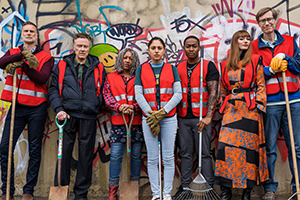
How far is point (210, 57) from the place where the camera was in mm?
5227

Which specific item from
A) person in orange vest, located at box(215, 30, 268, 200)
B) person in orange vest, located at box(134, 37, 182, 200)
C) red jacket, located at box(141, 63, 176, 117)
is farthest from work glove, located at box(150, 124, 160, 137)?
person in orange vest, located at box(215, 30, 268, 200)

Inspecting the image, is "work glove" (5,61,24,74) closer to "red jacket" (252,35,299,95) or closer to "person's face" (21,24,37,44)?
"person's face" (21,24,37,44)

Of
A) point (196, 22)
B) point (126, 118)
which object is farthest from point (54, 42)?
point (196, 22)

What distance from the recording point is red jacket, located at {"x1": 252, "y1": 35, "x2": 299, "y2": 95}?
14.5 feet

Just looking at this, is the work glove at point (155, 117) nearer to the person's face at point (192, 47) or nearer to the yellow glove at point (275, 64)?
the person's face at point (192, 47)

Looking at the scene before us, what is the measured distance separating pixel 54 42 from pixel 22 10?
0.82m

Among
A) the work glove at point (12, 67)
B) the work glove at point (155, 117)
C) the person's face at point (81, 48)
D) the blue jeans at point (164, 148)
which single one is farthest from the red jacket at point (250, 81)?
the work glove at point (12, 67)

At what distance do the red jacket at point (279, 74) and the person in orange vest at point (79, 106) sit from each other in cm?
265

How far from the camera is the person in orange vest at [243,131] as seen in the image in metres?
4.11

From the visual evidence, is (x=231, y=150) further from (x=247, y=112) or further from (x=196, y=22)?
(x=196, y=22)

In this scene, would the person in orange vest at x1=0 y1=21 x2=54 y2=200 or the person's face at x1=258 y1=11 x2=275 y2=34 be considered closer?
the person in orange vest at x1=0 y1=21 x2=54 y2=200

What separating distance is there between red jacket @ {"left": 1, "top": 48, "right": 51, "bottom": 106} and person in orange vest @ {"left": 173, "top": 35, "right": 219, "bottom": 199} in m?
2.24

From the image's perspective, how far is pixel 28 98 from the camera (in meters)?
4.55

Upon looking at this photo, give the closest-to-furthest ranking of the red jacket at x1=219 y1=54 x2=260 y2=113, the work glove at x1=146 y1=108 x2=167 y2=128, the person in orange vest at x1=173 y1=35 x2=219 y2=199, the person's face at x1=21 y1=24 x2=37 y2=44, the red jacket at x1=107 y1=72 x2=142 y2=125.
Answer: the work glove at x1=146 y1=108 x2=167 y2=128, the red jacket at x1=219 y1=54 x2=260 y2=113, the person in orange vest at x1=173 y1=35 x2=219 y2=199, the red jacket at x1=107 y1=72 x2=142 y2=125, the person's face at x1=21 y1=24 x2=37 y2=44
